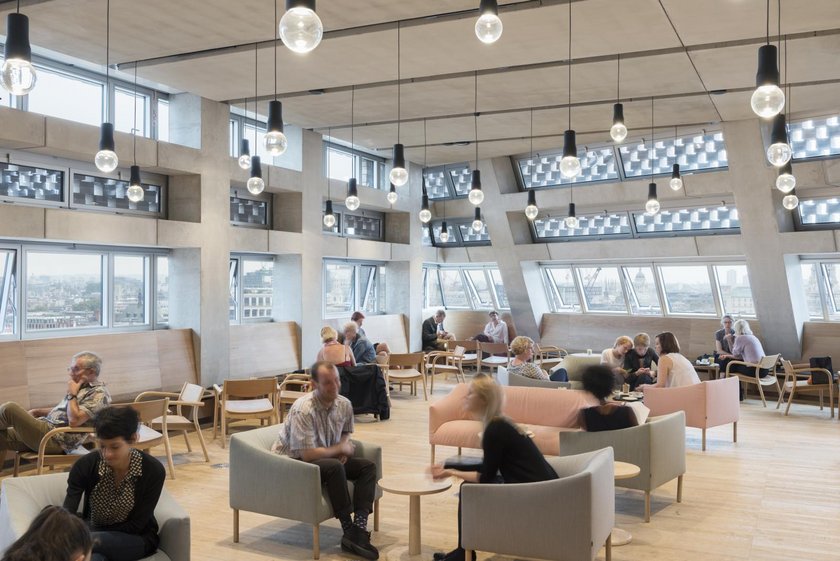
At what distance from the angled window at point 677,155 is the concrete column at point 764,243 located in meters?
0.73

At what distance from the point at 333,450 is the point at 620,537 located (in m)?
2.25

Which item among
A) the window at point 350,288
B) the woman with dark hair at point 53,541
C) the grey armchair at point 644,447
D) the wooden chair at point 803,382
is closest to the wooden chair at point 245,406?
the grey armchair at point 644,447

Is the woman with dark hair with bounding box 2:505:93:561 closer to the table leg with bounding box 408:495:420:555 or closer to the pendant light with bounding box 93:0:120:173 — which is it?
the table leg with bounding box 408:495:420:555

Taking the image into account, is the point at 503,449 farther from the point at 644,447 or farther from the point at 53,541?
the point at 53,541

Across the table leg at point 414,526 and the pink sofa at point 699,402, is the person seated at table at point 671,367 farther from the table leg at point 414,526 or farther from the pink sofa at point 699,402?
the table leg at point 414,526

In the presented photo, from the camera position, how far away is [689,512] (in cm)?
575

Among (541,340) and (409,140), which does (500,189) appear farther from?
(541,340)

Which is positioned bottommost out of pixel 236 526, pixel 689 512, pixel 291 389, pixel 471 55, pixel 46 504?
pixel 689 512

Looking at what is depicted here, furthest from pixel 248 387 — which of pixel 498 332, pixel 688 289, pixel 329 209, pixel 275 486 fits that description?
pixel 688 289

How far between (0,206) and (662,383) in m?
7.58

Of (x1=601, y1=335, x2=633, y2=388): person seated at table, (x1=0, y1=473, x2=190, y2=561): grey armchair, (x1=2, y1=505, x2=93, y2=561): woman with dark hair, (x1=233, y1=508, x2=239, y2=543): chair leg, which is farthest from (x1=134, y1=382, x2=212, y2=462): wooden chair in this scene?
(x1=601, y1=335, x2=633, y2=388): person seated at table

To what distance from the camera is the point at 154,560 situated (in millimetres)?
3555

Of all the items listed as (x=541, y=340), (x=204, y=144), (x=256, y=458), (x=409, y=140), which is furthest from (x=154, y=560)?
(x=541, y=340)

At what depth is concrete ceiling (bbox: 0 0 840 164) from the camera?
6234 millimetres
